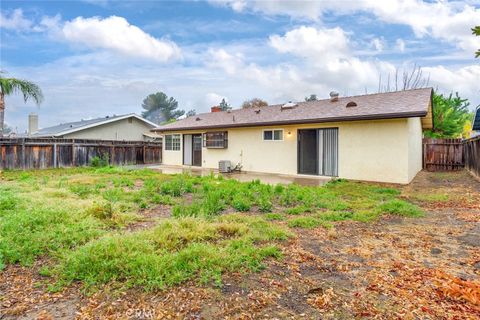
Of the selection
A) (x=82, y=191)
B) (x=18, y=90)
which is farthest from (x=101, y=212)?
(x=18, y=90)

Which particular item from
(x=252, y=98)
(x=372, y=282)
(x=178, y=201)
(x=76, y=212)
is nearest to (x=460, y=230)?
(x=372, y=282)

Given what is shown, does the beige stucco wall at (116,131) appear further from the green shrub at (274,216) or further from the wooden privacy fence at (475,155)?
the wooden privacy fence at (475,155)

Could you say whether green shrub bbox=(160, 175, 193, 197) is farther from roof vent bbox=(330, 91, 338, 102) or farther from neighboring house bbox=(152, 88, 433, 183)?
roof vent bbox=(330, 91, 338, 102)

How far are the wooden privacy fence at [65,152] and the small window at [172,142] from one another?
7.41 ft

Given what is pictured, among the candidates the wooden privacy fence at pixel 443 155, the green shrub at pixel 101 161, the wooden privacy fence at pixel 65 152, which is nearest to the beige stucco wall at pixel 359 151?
the wooden privacy fence at pixel 443 155

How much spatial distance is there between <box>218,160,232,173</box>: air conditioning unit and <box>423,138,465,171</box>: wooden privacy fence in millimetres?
10273

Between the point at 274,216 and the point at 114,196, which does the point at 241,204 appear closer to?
the point at 274,216

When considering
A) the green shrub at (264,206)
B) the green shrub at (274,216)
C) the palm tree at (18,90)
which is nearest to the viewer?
the green shrub at (274,216)

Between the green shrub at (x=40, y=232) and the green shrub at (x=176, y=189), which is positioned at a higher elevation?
the green shrub at (x=176, y=189)

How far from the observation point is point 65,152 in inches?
614

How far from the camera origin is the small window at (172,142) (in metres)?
17.6

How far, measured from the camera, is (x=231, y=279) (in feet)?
9.59

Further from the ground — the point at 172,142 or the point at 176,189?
the point at 172,142

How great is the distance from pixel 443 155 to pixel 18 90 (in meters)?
Result: 20.9
